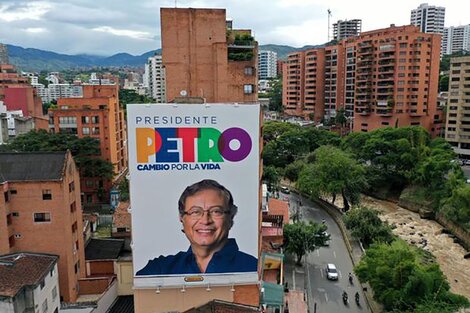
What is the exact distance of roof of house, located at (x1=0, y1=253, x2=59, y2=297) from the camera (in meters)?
18.0

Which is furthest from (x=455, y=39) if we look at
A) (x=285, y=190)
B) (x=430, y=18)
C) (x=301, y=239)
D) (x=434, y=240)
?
(x=301, y=239)

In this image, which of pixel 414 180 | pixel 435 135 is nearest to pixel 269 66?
pixel 435 135

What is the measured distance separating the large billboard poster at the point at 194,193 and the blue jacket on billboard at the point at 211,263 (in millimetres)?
44

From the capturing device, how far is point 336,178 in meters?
42.7

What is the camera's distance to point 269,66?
191500 millimetres

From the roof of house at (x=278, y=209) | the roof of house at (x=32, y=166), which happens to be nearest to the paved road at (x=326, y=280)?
the roof of house at (x=278, y=209)

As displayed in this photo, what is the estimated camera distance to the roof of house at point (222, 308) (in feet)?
57.3

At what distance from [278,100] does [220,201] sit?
319ft

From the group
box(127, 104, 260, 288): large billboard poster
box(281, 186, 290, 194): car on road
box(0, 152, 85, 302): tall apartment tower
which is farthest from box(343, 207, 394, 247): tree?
box(0, 152, 85, 302): tall apartment tower

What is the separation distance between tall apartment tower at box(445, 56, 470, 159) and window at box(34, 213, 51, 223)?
59758mm

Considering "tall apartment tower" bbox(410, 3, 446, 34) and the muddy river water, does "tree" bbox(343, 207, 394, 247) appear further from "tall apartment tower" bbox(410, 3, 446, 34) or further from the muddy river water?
"tall apartment tower" bbox(410, 3, 446, 34)

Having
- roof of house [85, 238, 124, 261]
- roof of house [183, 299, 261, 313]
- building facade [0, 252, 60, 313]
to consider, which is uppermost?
building facade [0, 252, 60, 313]

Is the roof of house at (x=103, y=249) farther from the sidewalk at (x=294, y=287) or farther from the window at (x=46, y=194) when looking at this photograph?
the sidewalk at (x=294, y=287)

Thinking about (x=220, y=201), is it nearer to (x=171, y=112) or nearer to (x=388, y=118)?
(x=171, y=112)
